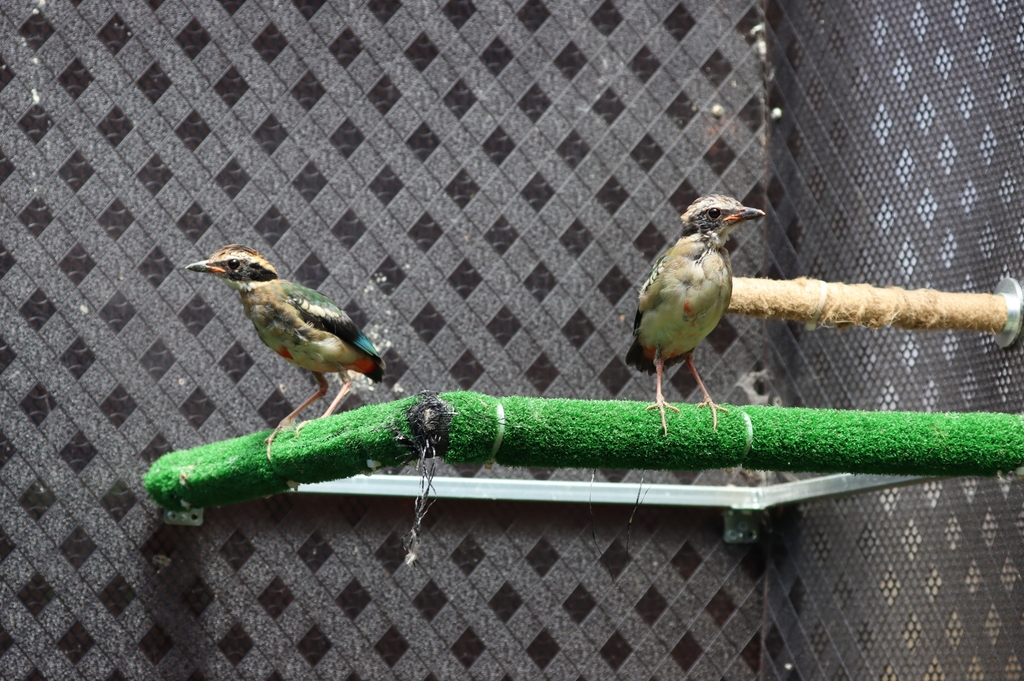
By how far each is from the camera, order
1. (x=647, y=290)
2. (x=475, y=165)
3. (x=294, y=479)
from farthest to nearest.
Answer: (x=475, y=165), (x=647, y=290), (x=294, y=479)

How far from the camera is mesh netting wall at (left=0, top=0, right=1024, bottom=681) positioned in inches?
113

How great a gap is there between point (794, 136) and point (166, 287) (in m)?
2.37

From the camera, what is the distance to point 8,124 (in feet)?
9.97

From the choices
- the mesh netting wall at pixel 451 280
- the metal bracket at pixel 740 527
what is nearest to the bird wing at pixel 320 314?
the mesh netting wall at pixel 451 280

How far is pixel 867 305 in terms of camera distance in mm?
2518

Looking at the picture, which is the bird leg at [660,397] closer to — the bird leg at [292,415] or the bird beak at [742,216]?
the bird beak at [742,216]

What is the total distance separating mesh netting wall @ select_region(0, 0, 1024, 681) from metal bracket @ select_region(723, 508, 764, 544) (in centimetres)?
7

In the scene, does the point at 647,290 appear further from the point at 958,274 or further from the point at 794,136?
the point at 794,136

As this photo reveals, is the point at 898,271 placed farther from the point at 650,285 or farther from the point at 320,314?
the point at 320,314

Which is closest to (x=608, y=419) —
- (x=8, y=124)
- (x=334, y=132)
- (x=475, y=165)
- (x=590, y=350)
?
(x=590, y=350)

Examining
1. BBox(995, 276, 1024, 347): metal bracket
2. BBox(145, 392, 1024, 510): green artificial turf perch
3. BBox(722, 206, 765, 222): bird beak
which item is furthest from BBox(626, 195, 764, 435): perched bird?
BBox(995, 276, 1024, 347): metal bracket

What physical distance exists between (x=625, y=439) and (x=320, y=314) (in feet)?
3.47

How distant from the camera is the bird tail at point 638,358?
2586mm

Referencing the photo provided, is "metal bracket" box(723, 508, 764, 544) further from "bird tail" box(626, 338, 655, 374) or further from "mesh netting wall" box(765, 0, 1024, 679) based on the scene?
"bird tail" box(626, 338, 655, 374)
